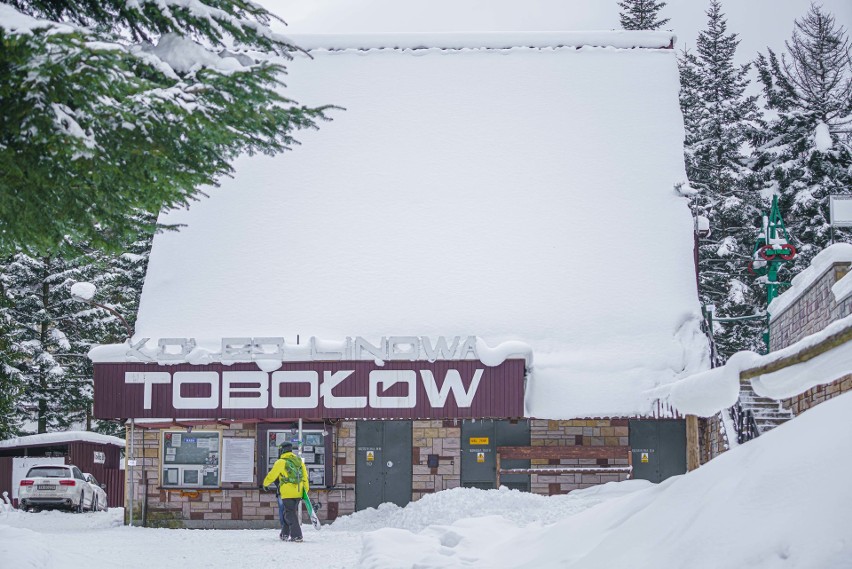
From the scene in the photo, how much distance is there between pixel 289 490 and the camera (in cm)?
1589

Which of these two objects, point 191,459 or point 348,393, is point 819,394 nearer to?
point 348,393

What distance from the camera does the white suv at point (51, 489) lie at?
85.3 ft

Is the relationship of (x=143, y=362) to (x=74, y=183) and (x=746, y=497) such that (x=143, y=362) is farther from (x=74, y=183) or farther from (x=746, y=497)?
(x=746, y=497)

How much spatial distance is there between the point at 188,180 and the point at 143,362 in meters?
12.7

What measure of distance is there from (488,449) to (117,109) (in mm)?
14354

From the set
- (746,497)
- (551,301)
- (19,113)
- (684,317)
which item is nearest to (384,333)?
(551,301)

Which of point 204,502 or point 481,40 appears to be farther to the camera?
point 481,40

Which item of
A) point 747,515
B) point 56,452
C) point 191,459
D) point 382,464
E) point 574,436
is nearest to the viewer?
point 747,515

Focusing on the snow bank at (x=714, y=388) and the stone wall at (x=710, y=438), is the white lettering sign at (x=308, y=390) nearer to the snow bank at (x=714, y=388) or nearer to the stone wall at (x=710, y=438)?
the stone wall at (x=710, y=438)

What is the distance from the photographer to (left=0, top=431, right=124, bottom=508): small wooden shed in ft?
106

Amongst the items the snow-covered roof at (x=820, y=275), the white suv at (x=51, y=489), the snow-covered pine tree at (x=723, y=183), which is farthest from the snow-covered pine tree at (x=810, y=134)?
the white suv at (x=51, y=489)

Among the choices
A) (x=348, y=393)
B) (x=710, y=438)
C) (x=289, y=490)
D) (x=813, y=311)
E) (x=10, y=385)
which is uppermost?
(x=813, y=311)

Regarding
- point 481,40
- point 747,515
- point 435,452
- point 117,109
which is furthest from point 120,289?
point 747,515

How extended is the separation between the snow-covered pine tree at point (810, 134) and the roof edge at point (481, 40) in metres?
5.18
